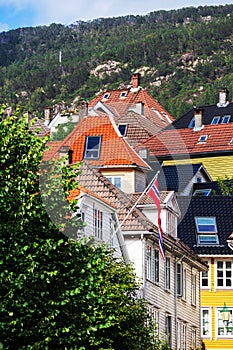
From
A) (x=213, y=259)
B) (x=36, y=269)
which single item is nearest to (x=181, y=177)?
(x=213, y=259)

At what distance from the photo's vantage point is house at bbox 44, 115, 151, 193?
69.6 m

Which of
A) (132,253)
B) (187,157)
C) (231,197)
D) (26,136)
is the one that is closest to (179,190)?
(231,197)

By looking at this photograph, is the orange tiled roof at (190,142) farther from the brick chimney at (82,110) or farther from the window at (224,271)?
the window at (224,271)

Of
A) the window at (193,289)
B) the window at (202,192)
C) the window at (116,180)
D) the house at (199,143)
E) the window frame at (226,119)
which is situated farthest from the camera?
the window frame at (226,119)

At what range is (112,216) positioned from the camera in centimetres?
4906

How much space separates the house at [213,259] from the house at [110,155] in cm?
342

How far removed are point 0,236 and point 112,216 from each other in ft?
52.7

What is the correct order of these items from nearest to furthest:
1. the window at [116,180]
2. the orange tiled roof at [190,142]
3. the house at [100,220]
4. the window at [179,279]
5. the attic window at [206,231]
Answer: the house at [100,220] → the window at [179,279] → the attic window at [206,231] → the window at [116,180] → the orange tiled roof at [190,142]

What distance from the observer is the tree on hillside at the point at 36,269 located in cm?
3297

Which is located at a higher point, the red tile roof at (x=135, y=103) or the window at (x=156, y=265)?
the red tile roof at (x=135, y=103)

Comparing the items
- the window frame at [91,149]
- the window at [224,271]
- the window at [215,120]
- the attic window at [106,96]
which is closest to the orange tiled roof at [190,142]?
the window at [215,120]

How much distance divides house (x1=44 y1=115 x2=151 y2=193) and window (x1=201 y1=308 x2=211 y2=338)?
320 inches

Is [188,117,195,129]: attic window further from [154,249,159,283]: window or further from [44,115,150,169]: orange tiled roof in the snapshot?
[154,249,159,283]: window

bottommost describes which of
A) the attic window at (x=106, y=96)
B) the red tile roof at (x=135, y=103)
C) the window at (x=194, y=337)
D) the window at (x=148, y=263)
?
the window at (x=194, y=337)
